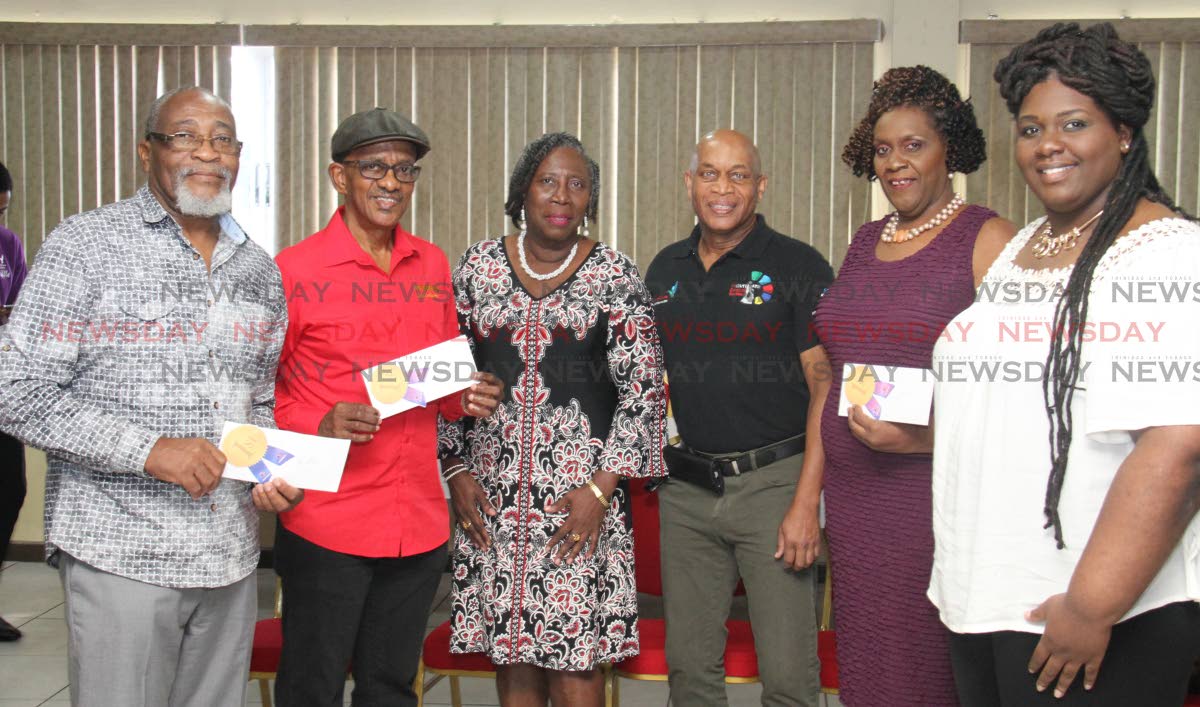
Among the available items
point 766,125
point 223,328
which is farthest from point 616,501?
point 766,125

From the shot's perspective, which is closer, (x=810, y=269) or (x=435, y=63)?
(x=810, y=269)

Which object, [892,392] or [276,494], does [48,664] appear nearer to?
[276,494]

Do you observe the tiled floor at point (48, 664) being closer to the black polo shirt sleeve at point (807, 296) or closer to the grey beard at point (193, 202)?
the black polo shirt sleeve at point (807, 296)

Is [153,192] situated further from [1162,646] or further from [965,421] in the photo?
[1162,646]

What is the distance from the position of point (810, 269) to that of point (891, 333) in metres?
0.44

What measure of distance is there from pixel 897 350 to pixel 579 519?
33.4 inches

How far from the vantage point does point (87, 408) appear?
1822 mm

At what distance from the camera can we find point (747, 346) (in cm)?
246

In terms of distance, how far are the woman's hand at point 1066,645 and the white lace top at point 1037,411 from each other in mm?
54

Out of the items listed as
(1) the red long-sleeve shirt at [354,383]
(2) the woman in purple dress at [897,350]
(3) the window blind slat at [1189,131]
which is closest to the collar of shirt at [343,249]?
(1) the red long-sleeve shirt at [354,383]

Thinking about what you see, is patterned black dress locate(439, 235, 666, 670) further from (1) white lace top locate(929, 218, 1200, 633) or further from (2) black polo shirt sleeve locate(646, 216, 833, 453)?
(1) white lace top locate(929, 218, 1200, 633)

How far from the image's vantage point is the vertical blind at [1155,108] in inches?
247

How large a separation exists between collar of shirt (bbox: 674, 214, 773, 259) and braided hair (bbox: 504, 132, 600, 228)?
0.87 feet

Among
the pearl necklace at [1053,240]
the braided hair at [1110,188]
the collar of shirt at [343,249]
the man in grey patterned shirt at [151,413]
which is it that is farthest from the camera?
the collar of shirt at [343,249]
